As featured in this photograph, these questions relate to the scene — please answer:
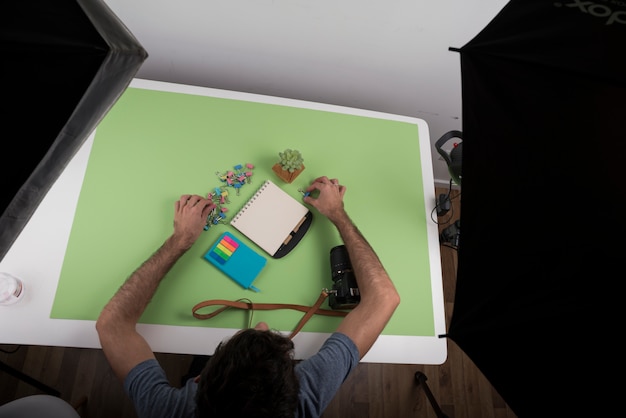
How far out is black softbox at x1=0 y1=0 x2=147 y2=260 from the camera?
1.73ft

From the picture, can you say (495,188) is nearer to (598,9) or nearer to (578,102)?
(578,102)

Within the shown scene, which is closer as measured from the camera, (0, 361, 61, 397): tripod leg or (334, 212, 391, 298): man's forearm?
(334, 212, 391, 298): man's forearm

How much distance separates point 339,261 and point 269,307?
256mm

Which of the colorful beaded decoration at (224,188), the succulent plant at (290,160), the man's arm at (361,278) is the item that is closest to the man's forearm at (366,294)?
the man's arm at (361,278)

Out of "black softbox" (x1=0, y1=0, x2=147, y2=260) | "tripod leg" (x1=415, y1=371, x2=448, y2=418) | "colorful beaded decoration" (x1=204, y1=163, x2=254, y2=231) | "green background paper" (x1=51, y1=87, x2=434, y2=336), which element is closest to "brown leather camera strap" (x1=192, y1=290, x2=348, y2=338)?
"green background paper" (x1=51, y1=87, x2=434, y2=336)

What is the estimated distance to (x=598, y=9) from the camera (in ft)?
2.51

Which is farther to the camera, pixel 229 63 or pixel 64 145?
pixel 229 63

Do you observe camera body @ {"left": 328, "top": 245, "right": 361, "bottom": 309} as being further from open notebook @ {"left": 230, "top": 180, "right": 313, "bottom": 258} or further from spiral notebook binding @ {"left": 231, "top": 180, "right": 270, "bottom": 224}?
spiral notebook binding @ {"left": 231, "top": 180, "right": 270, "bottom": 224}

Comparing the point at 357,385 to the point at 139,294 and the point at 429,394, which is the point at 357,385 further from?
the point at 139,294

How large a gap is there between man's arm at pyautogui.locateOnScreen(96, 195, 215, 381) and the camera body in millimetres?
430

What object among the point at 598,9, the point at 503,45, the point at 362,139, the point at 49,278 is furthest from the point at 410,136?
the point at 49,278

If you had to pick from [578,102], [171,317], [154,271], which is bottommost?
[171,317]

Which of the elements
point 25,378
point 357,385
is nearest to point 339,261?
point 357,385

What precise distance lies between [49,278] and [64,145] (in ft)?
2.01
